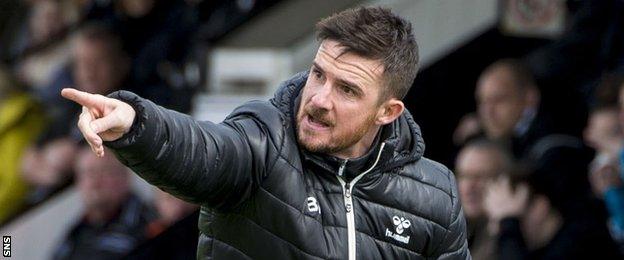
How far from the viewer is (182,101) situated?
296 inches

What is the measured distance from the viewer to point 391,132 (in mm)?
4105

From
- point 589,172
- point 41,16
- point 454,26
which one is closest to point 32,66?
point 41,16

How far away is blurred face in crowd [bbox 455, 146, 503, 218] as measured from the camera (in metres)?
7.68

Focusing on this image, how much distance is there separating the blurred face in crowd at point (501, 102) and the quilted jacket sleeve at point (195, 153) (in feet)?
12.6

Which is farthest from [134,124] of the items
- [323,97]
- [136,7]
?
[136,7]

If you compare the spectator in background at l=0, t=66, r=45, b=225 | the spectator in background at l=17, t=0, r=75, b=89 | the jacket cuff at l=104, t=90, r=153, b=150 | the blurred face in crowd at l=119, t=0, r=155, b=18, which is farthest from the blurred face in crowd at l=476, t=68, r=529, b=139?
the jacket cuff at l=104, t=90, r=153, b=150

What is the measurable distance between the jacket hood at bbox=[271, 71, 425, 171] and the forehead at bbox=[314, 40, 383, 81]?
144 mm

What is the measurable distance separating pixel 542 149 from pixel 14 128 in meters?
2.47

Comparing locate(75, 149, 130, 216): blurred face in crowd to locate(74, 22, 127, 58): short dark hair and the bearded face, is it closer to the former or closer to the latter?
locate(74, 22, 127, 58): short dark hair

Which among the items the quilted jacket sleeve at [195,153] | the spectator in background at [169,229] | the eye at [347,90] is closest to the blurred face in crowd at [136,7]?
the spectator in background at [169,229]

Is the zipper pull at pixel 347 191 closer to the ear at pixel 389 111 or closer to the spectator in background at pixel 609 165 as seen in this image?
the ear at pixel 389 111

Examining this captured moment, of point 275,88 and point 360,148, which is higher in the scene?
point 360,148

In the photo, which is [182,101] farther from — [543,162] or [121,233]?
[543,162]

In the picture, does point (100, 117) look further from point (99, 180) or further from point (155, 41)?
point (155, 41)
